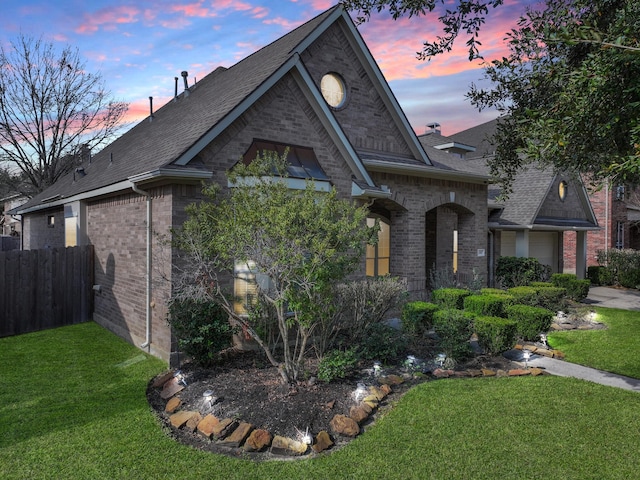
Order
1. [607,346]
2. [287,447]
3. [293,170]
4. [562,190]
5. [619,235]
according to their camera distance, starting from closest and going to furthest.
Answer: [287,447] → [293,170] → [607,346] → [562,190] → [619,235]

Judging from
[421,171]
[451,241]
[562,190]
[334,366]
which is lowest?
[334,366]

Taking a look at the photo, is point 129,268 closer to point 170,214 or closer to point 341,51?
point 170,214

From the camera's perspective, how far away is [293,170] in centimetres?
904

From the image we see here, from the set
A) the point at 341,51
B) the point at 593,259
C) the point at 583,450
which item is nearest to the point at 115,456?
the point at 583,450

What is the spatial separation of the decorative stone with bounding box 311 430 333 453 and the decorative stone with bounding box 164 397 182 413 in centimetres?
220

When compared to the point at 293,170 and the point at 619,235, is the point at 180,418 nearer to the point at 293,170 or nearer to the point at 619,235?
the point at 293,170

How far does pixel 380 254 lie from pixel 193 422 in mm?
9468

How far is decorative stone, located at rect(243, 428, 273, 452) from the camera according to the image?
4855mm

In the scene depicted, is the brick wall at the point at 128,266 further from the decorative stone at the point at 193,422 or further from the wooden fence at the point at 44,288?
the decorative stone at the point at 193,422

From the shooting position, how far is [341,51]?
1312 centimetres

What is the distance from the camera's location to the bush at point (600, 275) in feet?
67.8

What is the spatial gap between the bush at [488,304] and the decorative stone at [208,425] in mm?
6725

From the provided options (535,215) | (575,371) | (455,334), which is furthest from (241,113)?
(535,215)

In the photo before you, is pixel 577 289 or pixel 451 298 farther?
pixel 577 289
